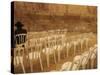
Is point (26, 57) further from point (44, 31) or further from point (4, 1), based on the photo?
point (4, 1)

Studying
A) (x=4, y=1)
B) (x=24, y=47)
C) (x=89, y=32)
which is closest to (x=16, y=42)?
(x=24, y=47)

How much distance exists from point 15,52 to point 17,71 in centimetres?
14

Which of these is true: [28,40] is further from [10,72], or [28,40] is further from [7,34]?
[10,72]

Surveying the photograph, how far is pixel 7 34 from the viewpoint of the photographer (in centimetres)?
149

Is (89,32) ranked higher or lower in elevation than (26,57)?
higher

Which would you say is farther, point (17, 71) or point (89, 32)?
point (89, 32)

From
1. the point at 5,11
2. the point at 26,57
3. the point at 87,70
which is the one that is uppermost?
the point at 5,11

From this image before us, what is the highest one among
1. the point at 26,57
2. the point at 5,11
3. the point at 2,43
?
the point at 5,11

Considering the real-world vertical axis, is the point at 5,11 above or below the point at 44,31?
above

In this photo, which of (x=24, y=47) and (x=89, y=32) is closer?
(x=24, y=47)

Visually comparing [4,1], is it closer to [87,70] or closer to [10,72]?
[10,72]

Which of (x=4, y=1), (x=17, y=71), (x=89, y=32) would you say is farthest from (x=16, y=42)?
(x=89, y=32)

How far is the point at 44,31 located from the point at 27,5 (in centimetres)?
25

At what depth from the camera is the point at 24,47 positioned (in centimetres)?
151
